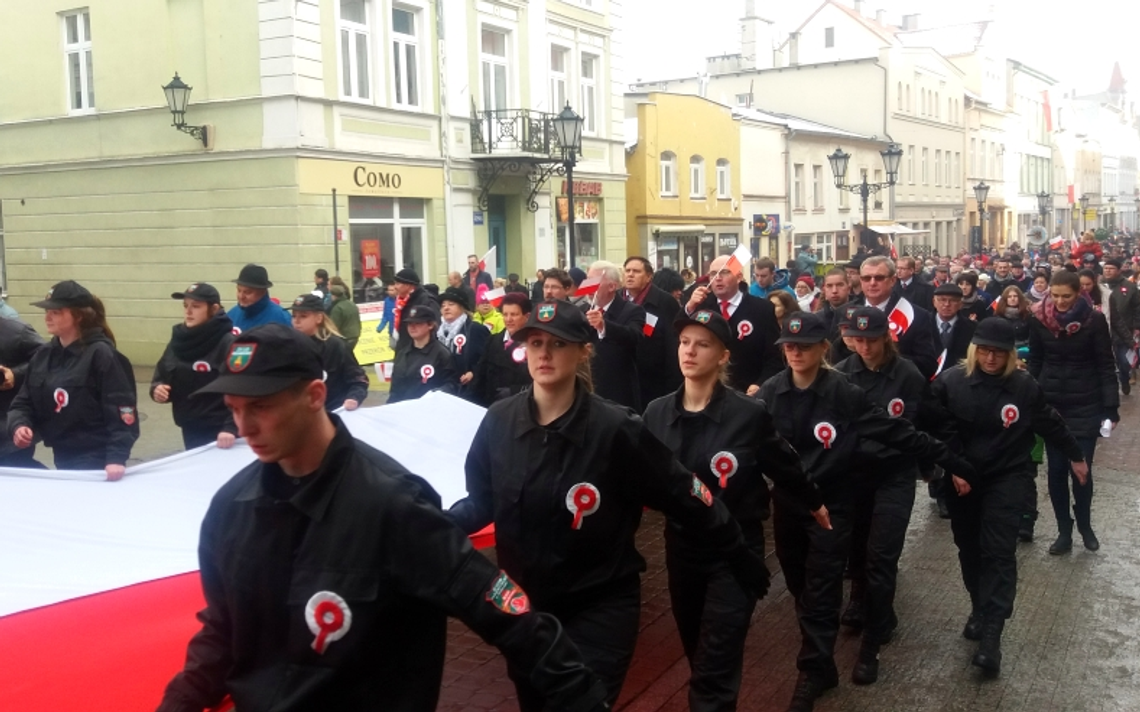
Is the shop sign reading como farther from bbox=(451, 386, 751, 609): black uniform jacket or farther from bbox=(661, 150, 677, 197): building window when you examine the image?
bbox=(451, 386, 751, 609): black uniform jacket

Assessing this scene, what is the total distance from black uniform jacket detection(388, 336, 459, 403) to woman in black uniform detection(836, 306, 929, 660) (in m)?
3.28

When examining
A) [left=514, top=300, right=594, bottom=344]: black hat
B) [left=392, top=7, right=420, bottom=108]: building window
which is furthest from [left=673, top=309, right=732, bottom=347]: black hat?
[left=392, top=7, right=420, bottom=108]: building window

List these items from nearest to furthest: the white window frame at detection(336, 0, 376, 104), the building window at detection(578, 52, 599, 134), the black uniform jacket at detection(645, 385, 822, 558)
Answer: the black uniform jacket at detection(645, 385, 822, 558) < the white window frame at detection(336, 0, 376, 104) < the building window at detection(578, 52, 599, 134)

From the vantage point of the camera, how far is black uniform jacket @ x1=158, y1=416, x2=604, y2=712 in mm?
2521

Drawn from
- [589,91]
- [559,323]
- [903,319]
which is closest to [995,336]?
[903,319]

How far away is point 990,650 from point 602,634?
296cm

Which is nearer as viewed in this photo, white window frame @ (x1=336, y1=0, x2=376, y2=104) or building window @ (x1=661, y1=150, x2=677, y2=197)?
white window frame @ (x1=336, y1=0, x2=376, y2=104)

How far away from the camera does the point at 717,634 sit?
446 centimetres

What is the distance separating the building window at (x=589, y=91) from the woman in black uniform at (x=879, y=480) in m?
22.9

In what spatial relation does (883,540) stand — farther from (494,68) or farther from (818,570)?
(494,68)

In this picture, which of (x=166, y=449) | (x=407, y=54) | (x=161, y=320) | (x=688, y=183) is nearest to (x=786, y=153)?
(x=688, y=183)

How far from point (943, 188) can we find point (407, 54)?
149 ft

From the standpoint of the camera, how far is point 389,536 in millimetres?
2559

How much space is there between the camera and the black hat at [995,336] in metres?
6.14
